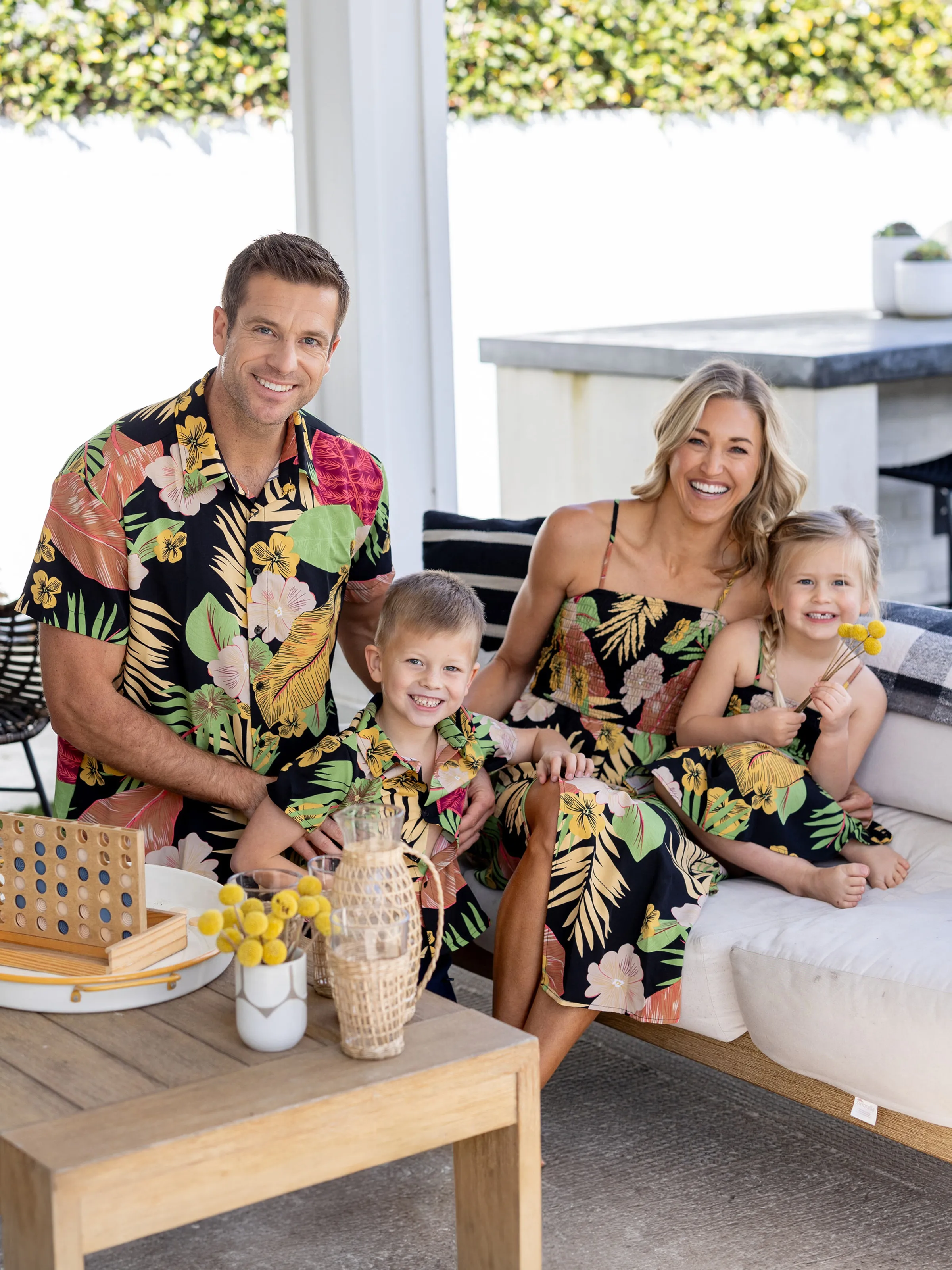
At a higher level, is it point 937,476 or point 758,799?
point 937,476

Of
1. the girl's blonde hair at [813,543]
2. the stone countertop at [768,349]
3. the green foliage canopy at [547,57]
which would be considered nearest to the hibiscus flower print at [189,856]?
the girl's blonde hair at [813,543]

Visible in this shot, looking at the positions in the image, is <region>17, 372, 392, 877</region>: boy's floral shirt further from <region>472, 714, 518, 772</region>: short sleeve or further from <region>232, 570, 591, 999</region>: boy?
<region>472, 714, 518, 772</region>: short sleeve

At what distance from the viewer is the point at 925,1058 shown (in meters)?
1.84

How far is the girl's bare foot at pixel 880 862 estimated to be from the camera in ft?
7.54

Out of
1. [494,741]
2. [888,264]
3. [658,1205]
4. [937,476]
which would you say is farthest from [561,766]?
[888,264]

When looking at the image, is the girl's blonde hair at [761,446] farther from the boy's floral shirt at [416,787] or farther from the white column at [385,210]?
the white column at [385,210]

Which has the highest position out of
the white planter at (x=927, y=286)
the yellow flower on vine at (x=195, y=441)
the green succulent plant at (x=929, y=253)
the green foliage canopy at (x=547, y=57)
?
the green foliage canopy at (x=547, y=57)

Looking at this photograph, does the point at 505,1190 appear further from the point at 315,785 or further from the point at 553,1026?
the point at 315,785

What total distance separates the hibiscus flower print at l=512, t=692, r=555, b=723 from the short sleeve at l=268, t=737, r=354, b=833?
46 centimetres

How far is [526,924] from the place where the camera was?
7.11 feet

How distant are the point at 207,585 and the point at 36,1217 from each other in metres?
1.04

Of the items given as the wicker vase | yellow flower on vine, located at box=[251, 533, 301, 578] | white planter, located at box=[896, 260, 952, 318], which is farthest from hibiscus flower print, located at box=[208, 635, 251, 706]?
white planter, located at box=[896, 260, 952, 318]

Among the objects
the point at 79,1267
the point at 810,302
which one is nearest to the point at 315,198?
the point at 79,1267

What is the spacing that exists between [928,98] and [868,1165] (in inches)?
255
